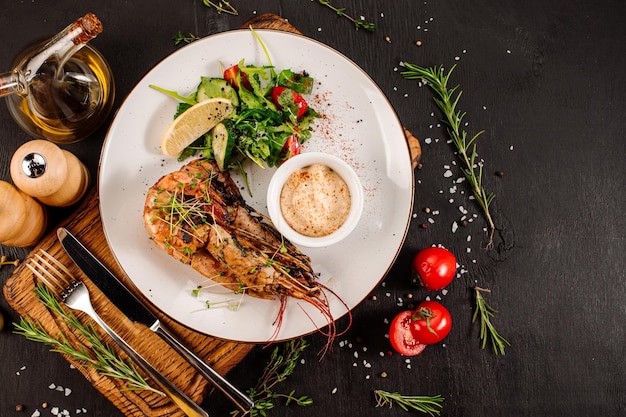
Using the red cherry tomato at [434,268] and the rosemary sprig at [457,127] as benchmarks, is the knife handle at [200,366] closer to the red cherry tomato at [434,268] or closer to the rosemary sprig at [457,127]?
the red cherry tomato at [434,268]

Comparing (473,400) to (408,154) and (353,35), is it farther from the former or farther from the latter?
(353,35)

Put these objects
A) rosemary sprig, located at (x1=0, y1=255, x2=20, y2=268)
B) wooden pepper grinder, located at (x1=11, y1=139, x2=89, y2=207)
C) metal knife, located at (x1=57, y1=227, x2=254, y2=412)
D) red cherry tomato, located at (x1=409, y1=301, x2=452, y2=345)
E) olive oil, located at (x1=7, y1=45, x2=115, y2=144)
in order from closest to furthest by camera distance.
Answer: wooden pepper grinder, located at (x1=11, y1=139, x2=89, y2=207)
olive oil, located at (x1=7, y1=45, x2=115, y2=144)
metal knife, located at (x1=57, y1=227, x2=254, y2=412)
red cherry tomato, located at (x1=409, y1=301, x2=452, y2=345)
rosemary sprig, located at (x1=0, y1=255, x2=20, y2=268)

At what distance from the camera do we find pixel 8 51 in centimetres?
323

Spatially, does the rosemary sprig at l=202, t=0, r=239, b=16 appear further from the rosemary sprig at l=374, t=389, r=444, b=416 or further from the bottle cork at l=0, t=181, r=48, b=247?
the rosemary sprig at l=374, t=389, r=444, b=416

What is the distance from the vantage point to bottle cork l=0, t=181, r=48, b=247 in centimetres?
267

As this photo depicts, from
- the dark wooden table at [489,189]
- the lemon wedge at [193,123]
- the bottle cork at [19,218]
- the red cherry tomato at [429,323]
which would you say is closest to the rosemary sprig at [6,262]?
the dark wooden table at [489,189]

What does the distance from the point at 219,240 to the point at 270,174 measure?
1.81 feet

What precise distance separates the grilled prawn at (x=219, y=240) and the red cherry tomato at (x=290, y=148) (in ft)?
1.22

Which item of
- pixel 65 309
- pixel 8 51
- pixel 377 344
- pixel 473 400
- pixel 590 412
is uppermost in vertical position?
pixel 8 51

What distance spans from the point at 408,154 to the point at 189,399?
1791 mm

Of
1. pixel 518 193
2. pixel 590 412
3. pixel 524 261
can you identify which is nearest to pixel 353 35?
pixel 518 193

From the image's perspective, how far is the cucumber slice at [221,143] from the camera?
2.85 meters

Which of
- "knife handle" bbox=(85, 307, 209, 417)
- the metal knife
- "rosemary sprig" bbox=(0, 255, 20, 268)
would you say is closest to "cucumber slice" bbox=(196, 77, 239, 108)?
the metal knife

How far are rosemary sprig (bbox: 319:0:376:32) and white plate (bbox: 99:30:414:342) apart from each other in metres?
0.47
